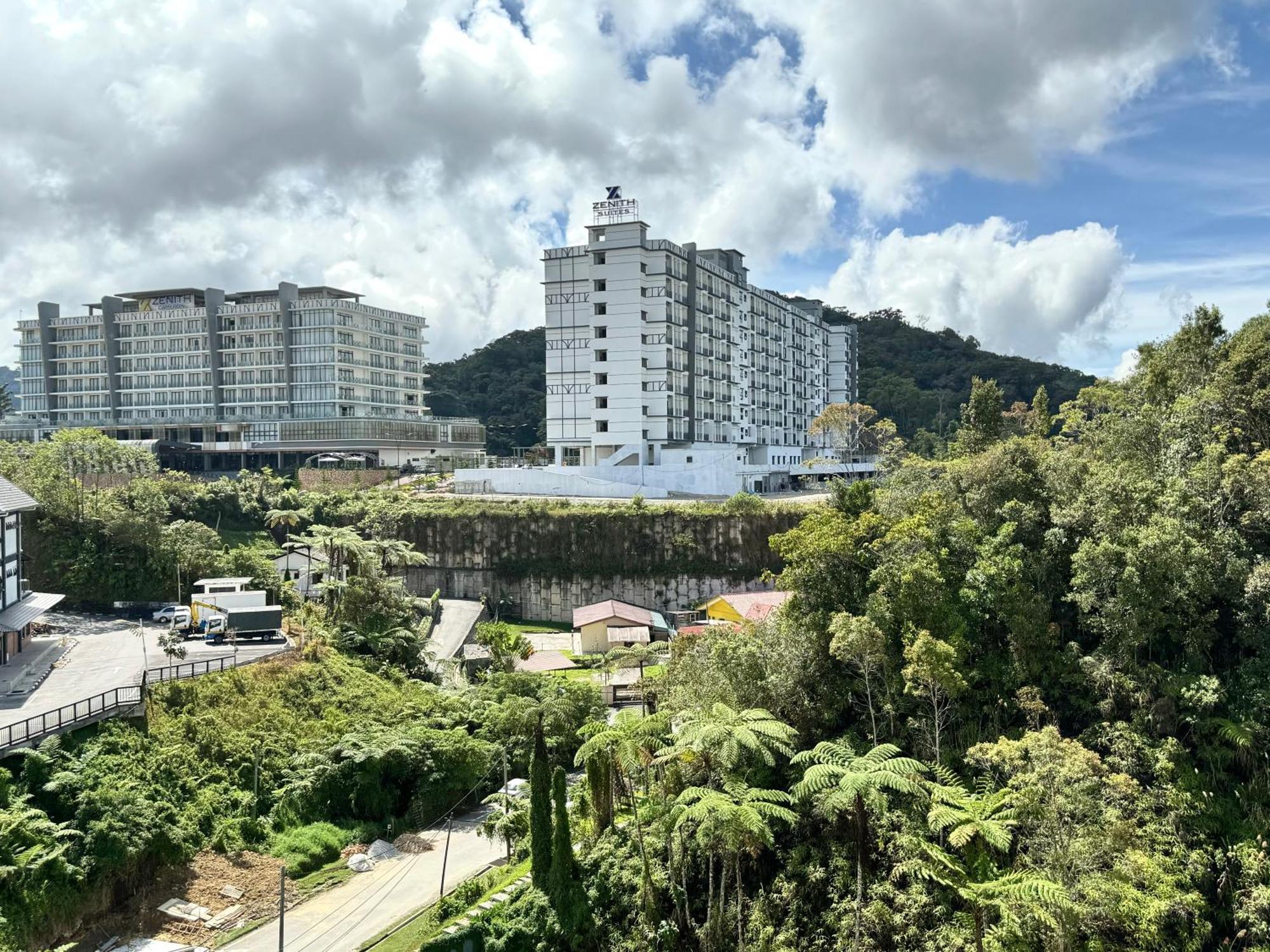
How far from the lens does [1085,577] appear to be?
23.1m

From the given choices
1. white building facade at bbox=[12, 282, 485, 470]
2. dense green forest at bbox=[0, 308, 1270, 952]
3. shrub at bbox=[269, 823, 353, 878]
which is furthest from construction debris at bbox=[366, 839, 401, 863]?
white building facade at bbox=[12, 282, 485, 470]

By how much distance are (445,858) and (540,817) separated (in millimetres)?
4351

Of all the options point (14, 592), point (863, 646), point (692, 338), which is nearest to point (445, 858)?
point (863, 646)

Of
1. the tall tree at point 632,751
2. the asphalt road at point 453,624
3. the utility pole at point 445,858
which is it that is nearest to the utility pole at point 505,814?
the utility pole at point 445,858

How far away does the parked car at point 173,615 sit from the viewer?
3797 centimetres

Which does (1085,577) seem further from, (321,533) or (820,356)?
(820,356)

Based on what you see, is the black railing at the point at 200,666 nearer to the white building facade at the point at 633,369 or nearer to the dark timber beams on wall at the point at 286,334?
the white building facade at the point at 633,369

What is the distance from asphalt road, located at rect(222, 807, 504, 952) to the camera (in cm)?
2133

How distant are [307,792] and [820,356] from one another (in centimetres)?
9469

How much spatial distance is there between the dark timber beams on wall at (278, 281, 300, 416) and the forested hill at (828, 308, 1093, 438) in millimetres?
67658

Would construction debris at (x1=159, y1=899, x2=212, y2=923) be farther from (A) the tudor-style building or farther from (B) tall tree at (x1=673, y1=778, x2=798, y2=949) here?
(A) the tudor-style building

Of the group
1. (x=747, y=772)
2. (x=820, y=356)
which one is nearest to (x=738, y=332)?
(x=820, y=356)

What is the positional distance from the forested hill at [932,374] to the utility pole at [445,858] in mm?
83653

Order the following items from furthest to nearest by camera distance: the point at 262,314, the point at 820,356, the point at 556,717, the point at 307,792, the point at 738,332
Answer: the point at 820,356 < the point at 262,314 < the point at 738,332 < the point at 556,717 < the point at 307,792
